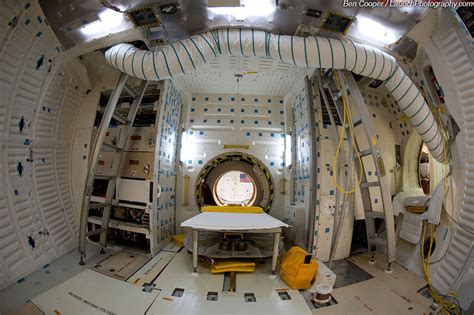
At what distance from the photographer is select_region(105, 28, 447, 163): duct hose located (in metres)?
2.11

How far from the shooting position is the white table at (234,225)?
2418 millimetres

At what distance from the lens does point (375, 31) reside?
223 centimetres

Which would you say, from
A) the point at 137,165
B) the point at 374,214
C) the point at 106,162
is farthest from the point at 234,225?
the point at 106,162

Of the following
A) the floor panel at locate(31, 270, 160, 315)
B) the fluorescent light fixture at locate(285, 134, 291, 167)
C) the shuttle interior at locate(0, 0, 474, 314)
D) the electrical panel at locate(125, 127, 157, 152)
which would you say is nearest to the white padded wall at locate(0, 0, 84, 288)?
the shuttle interior at locate(0, 0, 474, 314)

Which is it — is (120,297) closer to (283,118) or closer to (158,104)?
(158,104)

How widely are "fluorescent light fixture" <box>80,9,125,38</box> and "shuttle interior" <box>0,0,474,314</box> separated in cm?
1

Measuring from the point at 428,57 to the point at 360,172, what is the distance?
167 cm

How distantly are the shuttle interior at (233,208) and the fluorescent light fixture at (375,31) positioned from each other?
0.02 meters

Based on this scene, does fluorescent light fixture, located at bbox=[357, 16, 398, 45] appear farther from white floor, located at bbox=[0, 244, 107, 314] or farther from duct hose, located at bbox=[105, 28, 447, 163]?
white floor, located at bbox=[0, 244, 107, 314]

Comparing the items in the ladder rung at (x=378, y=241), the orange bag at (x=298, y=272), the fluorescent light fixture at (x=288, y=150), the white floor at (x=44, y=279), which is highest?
the fluorescent light fixture at (x=288, y=150)

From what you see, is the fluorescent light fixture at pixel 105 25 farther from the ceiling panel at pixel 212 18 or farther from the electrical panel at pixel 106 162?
the electrical panel at pixel 106 162

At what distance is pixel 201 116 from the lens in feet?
13.7

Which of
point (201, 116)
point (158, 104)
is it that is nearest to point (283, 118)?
→ point (201, 116)

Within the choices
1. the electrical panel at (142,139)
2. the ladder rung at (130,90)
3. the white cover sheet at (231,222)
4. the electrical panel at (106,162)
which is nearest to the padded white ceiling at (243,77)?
the ladder rung at (130,90)
